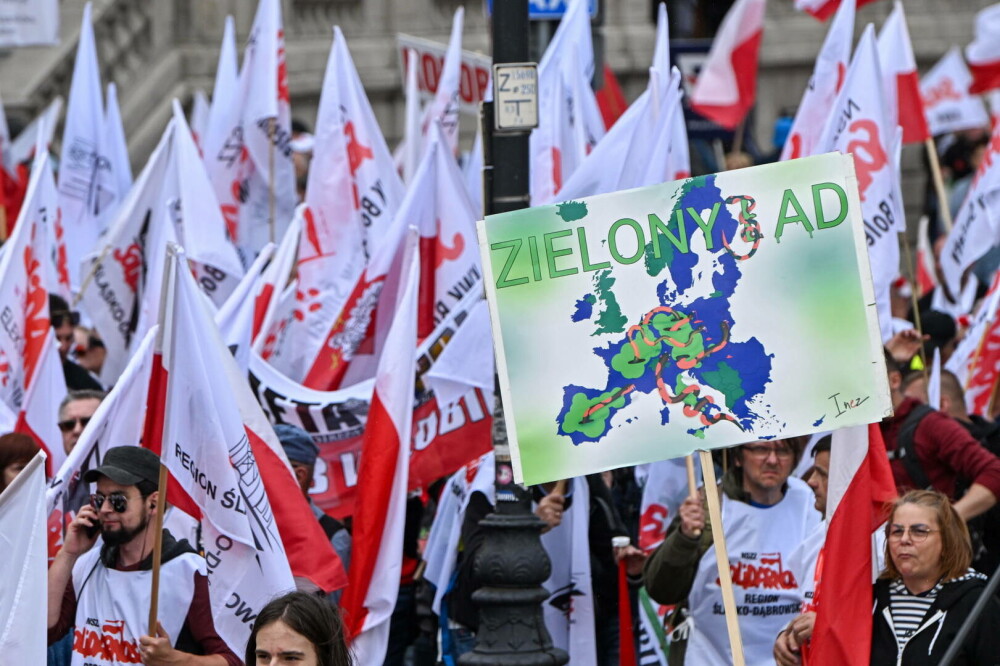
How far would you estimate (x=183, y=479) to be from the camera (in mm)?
6453

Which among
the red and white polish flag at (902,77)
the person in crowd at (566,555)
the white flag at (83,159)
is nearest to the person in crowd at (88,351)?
the white flag at (83,159)

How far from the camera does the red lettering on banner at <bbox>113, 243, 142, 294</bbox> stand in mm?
11102

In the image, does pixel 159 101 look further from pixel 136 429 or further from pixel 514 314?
pixel 514 314

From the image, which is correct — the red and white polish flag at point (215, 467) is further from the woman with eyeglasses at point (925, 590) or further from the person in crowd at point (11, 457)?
the woman with eyeglasses at point (925, 590)

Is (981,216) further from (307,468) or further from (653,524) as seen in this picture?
(307,468)

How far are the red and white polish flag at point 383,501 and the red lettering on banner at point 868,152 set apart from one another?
3042 mm

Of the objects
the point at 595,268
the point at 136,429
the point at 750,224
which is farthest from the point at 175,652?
the point at 750,224

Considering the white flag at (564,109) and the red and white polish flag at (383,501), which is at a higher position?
the white flag at (564,109)

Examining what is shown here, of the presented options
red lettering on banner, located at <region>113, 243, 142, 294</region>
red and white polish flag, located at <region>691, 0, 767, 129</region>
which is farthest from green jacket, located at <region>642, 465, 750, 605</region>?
red and white polish flag, located at <region>691, 0, 767, 129</region>

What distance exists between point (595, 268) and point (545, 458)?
0.59 metres

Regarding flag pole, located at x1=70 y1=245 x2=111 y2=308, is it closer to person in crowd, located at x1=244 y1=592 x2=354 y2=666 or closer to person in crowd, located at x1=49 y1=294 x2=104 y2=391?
person in crowd, located at x1=49 y1=294 x2=104 y2=391

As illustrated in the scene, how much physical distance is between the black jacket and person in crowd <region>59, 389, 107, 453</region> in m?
3.69

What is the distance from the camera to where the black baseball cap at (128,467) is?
20.6ft
